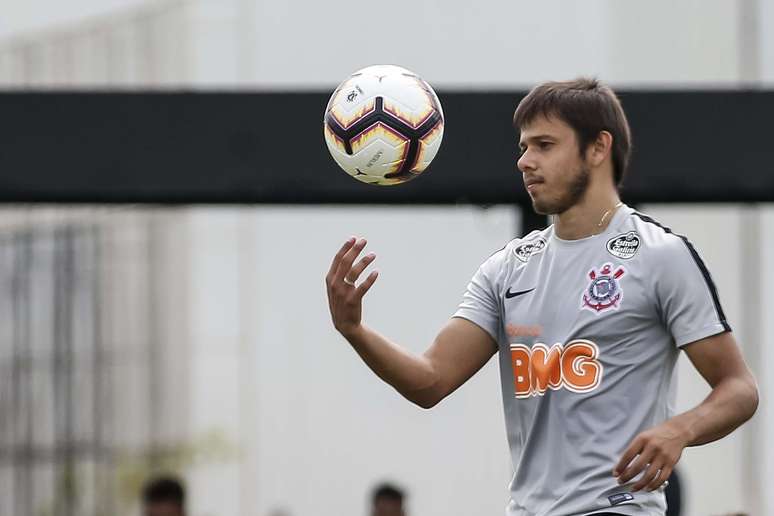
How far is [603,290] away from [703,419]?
1.65 feet

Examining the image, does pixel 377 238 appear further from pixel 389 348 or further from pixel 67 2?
pixel 389 348

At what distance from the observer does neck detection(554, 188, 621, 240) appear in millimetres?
4438

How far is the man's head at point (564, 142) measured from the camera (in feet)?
14.4

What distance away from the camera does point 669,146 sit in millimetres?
8812

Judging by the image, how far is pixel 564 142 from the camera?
14.4 ft

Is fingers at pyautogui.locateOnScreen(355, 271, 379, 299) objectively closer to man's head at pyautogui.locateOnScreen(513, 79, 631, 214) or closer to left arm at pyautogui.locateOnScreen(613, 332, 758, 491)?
man's head at pyautogui.locateOnScreen(513, 79, 631, 214)

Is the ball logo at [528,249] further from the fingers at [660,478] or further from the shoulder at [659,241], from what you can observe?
the fingers at [660,478]

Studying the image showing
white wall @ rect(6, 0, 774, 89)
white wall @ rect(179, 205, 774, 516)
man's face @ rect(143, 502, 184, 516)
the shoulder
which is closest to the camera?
the shoulder

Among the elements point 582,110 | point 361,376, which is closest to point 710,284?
point 582,110

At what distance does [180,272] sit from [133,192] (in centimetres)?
825

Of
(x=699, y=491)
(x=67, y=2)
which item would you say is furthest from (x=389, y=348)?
(x=67, y=2)

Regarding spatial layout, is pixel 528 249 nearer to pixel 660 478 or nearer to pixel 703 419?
pixel 703 419

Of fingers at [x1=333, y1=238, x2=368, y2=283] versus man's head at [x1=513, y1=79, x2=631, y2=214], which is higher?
man's head at [x1=513, y1=79, x2=631, y2=214]

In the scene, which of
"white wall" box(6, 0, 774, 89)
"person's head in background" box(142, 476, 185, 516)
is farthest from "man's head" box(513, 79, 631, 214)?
"white wall" box(6, 0, 774, 89)
